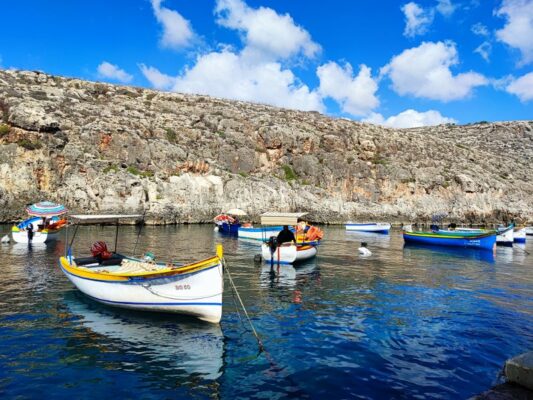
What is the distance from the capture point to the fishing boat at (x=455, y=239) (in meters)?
41.7

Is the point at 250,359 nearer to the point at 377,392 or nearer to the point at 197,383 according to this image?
the point at 197,383

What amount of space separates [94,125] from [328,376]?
71578 millimetres

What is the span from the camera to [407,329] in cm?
1445

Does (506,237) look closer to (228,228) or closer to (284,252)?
(284,252)

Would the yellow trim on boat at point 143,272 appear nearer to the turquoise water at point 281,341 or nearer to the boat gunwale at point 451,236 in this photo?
the turquoise water at point 281,341

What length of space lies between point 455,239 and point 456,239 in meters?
0.10

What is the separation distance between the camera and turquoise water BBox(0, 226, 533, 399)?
32.5ft

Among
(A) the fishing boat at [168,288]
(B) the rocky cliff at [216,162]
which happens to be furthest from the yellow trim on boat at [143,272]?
(B) the rocky cliff at [216,162]

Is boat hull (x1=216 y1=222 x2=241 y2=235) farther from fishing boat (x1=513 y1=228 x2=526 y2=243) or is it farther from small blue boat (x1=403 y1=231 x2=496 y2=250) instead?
fishing boat (x1=513 y1=228 x2=526 y2=243)

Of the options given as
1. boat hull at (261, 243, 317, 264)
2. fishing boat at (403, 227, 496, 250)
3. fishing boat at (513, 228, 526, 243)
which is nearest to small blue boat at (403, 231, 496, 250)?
fishing boat at (403, 227, 496, 250)

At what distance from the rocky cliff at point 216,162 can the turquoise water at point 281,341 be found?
45369 millimetres

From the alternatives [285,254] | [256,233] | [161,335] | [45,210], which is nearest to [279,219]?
[285,254]

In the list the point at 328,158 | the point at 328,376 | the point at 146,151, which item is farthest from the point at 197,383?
the point at 328,158

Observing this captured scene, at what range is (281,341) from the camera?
13.0 meters
